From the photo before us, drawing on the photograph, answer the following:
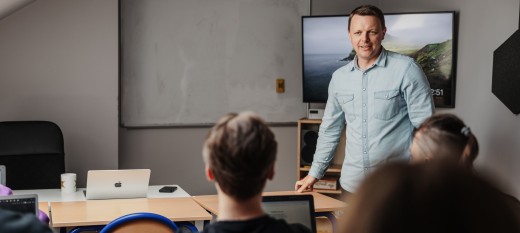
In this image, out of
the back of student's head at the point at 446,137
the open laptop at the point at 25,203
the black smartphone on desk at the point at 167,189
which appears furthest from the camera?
the black smartphone on desk at the point at 167,189

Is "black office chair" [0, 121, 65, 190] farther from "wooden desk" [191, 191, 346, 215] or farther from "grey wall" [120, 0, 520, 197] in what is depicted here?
"wooden desk" [191, 191, 346, 215]

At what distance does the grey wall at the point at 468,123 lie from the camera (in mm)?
4602

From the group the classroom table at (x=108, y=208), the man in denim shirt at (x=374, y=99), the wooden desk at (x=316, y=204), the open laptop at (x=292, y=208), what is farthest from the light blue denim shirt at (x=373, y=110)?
the open laptop at (x=292, y=208)

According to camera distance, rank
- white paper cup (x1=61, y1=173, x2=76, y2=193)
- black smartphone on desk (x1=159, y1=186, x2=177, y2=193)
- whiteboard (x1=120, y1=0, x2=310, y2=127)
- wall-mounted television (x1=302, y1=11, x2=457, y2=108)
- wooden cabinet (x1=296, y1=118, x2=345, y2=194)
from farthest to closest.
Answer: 1. wooden cabinet (x1=296, y1=118, x2=345, y2=194)
2. whiteboard (x1=120, y1=0, x2=310, y2=127)
3. wall-mounted television (x1=302, y1=11, x2=457, y2=108)
4. black smartphone on desk (x1=159, y1=186, x2=177, y2=193)
5. white paper cup (x1=61, y1=173, x2=76, y2=193)

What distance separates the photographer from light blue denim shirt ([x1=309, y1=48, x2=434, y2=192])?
11.2ft

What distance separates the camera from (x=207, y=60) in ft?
19.4

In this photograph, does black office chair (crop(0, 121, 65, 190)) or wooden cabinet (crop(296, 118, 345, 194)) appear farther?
wooden cabinet (crop(296, 118, 345, 194))

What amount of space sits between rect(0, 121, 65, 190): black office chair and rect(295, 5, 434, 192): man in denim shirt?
76.0 inches

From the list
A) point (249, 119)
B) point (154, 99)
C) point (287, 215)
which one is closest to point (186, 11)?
point (154, 99)

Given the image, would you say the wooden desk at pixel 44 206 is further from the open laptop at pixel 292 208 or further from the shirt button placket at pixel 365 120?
the shirt button placket at pixel 365 120

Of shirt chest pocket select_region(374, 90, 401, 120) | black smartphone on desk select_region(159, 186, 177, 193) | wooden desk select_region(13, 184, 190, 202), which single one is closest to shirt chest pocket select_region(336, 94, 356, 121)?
shirt chest pocket select_region(374, 90, 401, 120)

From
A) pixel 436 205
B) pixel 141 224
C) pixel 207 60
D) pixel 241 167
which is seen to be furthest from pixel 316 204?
pixel 436 205

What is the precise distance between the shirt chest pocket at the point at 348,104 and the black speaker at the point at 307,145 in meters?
2.21

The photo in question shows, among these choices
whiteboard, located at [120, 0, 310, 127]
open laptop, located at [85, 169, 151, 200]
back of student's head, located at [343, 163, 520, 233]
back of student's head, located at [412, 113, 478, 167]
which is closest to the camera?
back of student's head, located at [343, 163, 520, 233]
